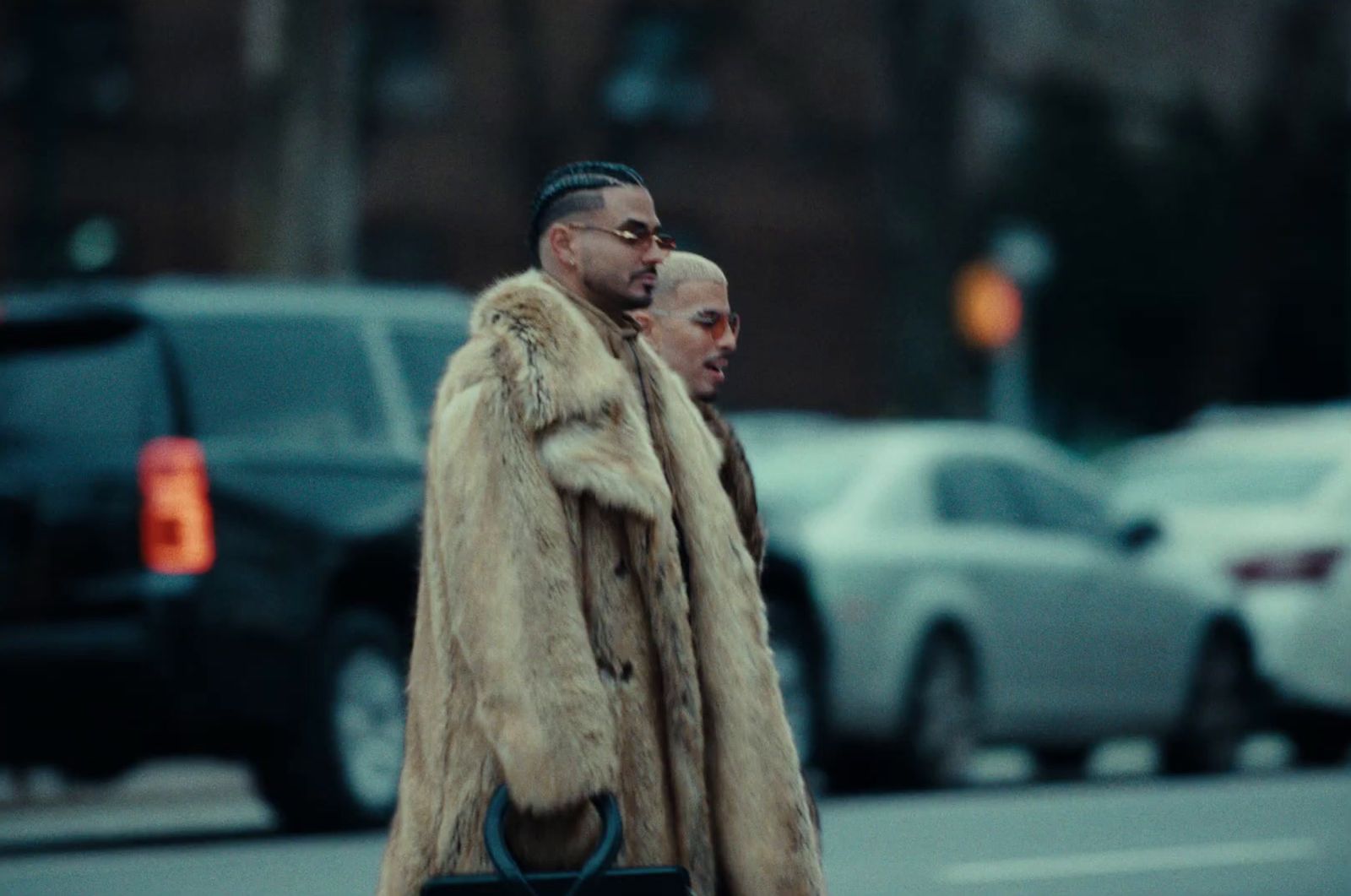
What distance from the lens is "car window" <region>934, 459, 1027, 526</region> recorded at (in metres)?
13.8

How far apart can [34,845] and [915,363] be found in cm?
1621

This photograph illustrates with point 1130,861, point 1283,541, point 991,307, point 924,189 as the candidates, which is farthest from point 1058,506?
point 924,189

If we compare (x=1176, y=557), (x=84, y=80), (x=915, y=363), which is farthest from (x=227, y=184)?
(x=1176, y=557)

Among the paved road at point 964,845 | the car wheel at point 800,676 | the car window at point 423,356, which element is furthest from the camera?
the car wheel at point 800,676

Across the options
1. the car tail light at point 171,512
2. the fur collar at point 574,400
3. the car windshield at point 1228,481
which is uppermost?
the car windshield at point 1228,481

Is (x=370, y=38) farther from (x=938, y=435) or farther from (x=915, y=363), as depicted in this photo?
(x=938, y=435)

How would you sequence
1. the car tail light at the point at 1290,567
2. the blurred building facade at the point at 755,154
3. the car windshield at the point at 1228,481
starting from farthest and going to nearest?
the blurred building facade at the point at 755,154 → the car windshield at the point at 1228,481 → the car tail light at the point at 1290,567

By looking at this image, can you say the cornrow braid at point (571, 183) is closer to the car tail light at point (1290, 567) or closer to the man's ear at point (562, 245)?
the man's ear at point (562, 245)

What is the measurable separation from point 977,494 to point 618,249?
9.80 meters

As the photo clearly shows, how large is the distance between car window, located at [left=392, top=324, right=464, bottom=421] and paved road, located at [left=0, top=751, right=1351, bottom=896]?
1650mm

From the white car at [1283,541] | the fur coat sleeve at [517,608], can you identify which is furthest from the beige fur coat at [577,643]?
the white car at [1283,541]

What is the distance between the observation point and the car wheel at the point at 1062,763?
15.2 meters

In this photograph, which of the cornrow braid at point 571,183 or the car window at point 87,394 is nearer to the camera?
the cornrow braid at point 571,183

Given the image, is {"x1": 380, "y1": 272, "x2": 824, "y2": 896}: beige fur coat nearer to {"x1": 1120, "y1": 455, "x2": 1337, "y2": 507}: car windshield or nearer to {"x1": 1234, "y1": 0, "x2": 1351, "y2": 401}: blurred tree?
{"x1": 1120, "y1": 455, "x2": 1337, "y2": 507}: car windshield
